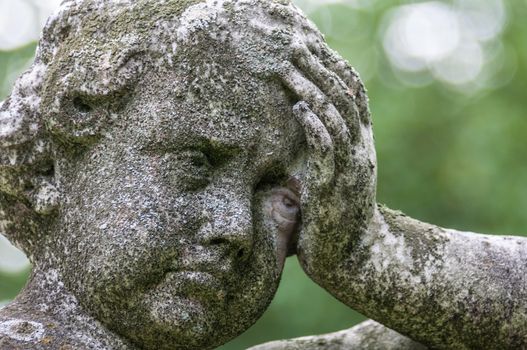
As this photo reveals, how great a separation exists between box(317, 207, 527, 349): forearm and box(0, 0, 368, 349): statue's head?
0.72 ft

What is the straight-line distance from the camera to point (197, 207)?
2.48m

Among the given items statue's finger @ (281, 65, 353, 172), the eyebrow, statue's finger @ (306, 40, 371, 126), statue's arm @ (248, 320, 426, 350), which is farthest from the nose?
statue's arm @ (248, 320, 426, 350)

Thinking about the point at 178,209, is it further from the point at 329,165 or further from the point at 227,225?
the point at 329,165

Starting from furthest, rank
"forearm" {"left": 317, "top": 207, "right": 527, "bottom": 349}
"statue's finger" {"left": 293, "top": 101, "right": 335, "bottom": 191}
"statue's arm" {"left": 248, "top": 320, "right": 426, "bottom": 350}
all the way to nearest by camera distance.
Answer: "statue's arm" {"left": 248, "top": 320, "right": 426, "bottom": 350}
"forearm" {"left": 317, "top": 207, "right": 527, "bottom": 349}
"statue's finger" {"left": 293, "top": 101, "right": 335, "bottom": 191}

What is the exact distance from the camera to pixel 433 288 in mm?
2646

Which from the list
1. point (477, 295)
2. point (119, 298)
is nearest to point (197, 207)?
point (119, 298)

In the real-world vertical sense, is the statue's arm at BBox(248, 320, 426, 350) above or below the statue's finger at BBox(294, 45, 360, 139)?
below

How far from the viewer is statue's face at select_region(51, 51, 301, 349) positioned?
245 cm

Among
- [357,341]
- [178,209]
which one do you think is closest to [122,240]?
[178,209]

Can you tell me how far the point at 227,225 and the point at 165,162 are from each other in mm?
212

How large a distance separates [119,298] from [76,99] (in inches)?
19.8

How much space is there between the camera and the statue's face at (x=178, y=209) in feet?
8.03

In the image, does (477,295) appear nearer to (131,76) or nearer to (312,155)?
(312,155)

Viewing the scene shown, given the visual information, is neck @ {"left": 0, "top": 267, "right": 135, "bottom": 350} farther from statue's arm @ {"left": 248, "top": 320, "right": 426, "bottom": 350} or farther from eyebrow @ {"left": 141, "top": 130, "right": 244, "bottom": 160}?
statue's arm @ {"left": 248, "top": 320, "right": 426, "bottom": 350}
